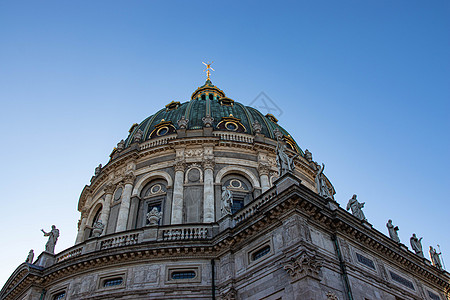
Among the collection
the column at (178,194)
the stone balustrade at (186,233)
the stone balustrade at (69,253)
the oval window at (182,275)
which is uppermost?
the column at (178,194)

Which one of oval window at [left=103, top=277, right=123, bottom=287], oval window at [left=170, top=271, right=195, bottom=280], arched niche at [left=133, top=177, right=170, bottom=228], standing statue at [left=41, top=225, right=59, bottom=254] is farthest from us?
arched niche at [left=133, top=177, right=170, bottom=228]

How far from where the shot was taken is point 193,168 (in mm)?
28234

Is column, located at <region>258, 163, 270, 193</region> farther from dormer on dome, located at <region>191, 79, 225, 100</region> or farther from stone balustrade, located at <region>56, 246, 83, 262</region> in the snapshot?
dormer on dome, located at <region>191, 79, 225, 100</region>

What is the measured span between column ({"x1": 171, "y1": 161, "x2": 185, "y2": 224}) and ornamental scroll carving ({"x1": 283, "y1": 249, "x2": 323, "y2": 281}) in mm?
10976

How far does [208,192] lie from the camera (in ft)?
86.7

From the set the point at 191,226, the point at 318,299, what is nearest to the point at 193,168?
the point at 191,226

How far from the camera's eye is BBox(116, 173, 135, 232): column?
26453 millimetres

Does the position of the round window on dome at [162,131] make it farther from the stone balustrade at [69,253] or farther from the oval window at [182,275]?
A: the oval window at [182,275]

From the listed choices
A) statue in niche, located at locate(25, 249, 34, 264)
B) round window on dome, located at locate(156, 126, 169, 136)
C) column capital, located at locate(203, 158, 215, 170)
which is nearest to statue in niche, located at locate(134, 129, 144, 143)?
round window on dome, located at locate(156, 126, 169, 136)

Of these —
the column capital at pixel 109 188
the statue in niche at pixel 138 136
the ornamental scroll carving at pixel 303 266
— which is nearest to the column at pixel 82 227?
the column capital at pixel 109 188

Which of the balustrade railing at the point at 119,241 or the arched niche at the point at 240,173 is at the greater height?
the arched niche at the point at 240,173

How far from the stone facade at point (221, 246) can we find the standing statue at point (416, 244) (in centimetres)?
181

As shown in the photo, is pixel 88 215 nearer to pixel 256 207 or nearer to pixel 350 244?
pixel 256 207

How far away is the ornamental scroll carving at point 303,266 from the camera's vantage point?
1508cm
